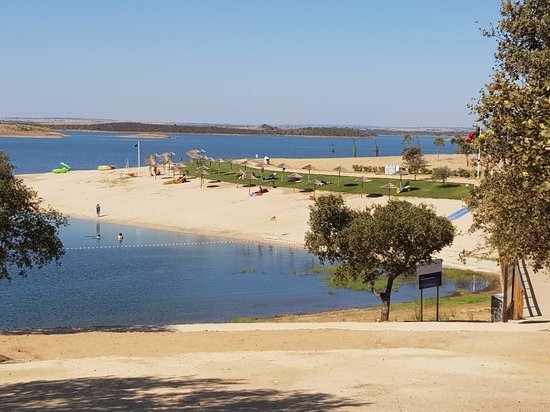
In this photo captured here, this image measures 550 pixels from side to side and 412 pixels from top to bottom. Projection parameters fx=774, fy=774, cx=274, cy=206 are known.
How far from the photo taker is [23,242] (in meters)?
28.4

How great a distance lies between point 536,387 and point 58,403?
1021 cm

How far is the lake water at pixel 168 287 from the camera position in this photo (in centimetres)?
4034

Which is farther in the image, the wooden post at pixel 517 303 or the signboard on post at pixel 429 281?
the signboard on post at pixel 429 281

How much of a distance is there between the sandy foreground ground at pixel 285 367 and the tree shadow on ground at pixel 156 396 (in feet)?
0.07

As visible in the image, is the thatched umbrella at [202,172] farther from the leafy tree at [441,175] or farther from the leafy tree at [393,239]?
the leafy tree at [393,239]

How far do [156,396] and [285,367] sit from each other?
4.31 m

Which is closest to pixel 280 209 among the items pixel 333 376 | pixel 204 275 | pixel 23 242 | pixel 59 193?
pixel 204 275

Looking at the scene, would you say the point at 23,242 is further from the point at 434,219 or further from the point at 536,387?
the point at 536,387

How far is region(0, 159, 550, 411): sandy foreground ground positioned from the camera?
1564 cm

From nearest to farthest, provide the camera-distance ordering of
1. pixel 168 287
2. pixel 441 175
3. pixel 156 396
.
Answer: pixel 156 396 → pixel 168 287 → pixel 441 175

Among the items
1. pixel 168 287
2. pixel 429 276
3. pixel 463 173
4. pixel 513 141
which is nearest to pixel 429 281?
pixel 429 276

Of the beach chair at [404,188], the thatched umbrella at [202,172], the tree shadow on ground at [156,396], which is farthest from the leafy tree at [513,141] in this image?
A: the thatched umbrella at [202,172]

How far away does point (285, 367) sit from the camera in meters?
19.4

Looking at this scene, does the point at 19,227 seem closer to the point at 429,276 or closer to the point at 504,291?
the point at 429,276
